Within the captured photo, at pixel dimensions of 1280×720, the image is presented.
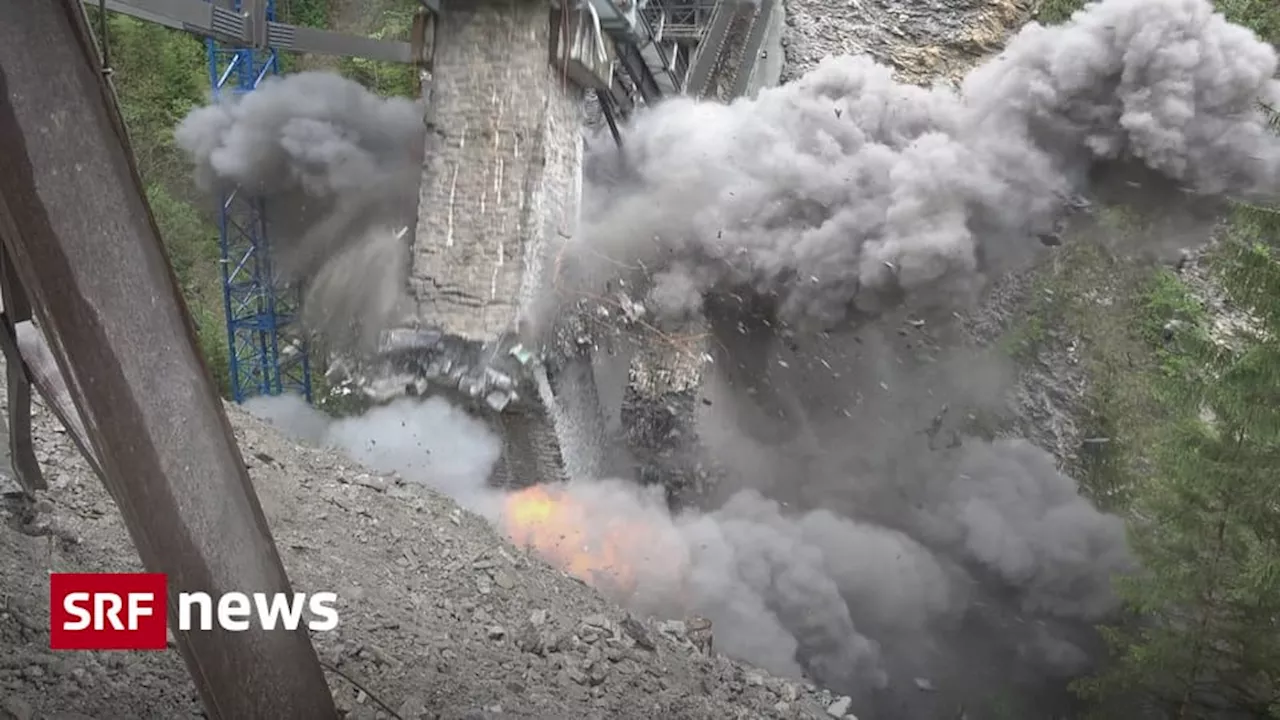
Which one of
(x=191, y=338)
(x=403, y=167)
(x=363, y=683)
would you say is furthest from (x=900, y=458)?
(x=191, y=338)

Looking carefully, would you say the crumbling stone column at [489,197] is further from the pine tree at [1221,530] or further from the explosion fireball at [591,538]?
the pine tree at [1221,530]

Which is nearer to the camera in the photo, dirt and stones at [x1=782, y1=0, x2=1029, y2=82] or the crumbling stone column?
the crumbling stone column

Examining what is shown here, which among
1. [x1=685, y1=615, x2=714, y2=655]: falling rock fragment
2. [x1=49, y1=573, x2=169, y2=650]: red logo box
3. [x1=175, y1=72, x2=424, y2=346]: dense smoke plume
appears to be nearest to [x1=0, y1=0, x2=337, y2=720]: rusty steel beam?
[x1=49, y1=573, x2=169, y2=650]: red logo box

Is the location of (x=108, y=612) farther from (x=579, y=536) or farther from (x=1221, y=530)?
(x=1221, y=530)

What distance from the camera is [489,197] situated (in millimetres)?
9180

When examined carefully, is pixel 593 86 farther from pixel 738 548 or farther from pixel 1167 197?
pixel 1167 197

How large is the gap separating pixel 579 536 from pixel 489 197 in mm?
3425

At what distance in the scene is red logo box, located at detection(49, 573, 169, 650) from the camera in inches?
128

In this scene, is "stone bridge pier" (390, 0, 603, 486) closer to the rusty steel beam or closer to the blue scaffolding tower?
the blue scaffolding tower

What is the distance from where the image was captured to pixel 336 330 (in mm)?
11289

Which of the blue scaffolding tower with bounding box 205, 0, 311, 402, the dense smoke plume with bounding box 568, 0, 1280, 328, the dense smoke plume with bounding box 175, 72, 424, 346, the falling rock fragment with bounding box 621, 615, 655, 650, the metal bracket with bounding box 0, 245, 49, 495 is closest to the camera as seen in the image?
the metal bracket with bounding box 0, 245, 49, 495

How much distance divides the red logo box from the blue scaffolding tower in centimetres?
1087

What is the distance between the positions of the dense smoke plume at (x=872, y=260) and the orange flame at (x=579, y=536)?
77 millimetres

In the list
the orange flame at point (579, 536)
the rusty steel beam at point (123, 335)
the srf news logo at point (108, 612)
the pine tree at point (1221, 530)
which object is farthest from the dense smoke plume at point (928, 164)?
the rusty steel beam at point (123, 335)
